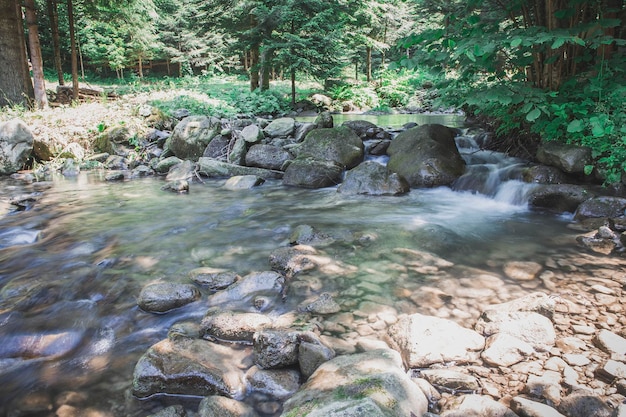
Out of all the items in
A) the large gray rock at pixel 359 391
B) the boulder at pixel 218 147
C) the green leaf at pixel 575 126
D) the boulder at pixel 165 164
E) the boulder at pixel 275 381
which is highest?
the green leaf at pixel 575 126

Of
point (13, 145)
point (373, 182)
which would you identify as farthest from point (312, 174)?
point (13, 145)

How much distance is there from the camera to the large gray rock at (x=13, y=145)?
9367 millimetres

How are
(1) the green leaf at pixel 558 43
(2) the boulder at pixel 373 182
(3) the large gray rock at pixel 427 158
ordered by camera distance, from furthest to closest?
(3) the large gray rock at pixel 427 158, (2) the boulder at pixel 373 182, (1) the green leaf at pixel 558 43

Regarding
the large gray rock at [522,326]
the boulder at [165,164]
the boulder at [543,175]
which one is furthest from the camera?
the boulder at [165,164]

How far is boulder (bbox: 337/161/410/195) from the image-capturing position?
7191 mm

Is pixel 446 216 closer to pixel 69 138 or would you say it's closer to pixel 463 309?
pixel 463 309

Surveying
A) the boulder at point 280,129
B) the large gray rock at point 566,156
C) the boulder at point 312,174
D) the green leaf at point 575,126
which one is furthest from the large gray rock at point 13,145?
the green leaf at point 575,126

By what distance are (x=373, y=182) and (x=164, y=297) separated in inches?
Result: 192

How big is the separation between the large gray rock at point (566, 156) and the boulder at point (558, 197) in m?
0.36

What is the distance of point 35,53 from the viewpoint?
1194 centimetres

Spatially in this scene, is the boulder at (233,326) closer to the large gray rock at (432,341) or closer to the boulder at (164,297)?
the boulder at (164,297)

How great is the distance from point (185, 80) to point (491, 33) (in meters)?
33.4

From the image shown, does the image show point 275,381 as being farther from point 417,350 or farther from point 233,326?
point 417,350

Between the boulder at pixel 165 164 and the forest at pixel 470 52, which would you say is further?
the boulder at pixel 165 164
